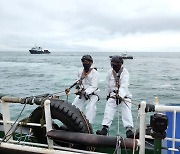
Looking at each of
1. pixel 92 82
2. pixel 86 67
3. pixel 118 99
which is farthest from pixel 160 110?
pixel 86 67

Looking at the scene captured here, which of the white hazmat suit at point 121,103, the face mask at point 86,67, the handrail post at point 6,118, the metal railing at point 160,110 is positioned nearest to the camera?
the metal railing at point 160,110

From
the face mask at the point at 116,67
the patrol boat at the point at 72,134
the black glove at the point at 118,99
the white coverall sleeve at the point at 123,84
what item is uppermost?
the face mask at the point at 116,67

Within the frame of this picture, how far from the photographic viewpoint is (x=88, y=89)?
5.37 m

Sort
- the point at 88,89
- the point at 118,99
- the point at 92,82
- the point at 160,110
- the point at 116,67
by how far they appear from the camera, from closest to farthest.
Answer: the point at 160,110 < the point at 118,99 < the point at 116,67 < the point at 88,89 < the point at 92,82

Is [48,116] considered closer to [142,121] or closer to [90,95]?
[142,121]

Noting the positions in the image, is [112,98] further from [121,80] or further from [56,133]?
[56,133]

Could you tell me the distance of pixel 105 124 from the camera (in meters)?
4.68

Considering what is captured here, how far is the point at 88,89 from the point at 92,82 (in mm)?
218

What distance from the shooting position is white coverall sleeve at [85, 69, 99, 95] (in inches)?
211

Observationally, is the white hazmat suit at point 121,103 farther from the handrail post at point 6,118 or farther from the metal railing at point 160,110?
the handrail post at point 6,118

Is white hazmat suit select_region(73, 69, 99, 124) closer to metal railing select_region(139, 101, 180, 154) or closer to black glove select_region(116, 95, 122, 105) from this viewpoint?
black glove select_region(116, 95, 122, 105)

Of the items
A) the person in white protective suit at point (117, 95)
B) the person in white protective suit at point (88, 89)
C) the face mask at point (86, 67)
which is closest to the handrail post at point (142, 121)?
the person in white protective suit at point (117, 95)

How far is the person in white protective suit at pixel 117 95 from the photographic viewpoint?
188 inches

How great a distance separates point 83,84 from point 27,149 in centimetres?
256
